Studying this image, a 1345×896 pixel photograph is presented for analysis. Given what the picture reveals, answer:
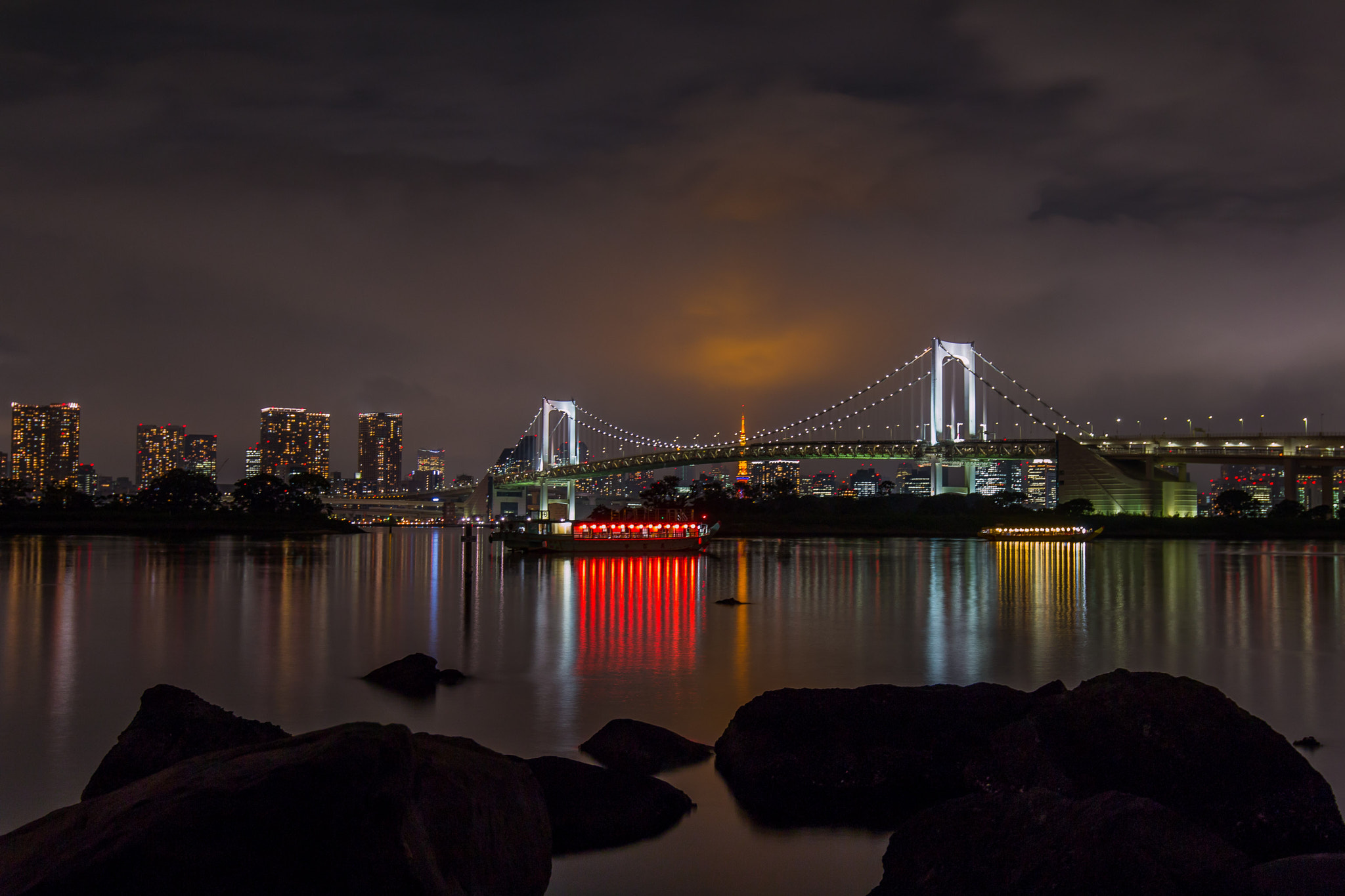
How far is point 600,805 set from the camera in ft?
18.5

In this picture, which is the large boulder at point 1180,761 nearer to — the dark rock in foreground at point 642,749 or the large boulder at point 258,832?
the dark rock in foreground at point 642,749

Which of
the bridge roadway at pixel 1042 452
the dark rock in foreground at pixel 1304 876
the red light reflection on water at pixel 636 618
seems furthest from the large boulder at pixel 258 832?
the bridge roadway at pixel 1042 452

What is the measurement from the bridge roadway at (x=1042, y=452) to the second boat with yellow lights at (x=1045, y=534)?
709 centimetres

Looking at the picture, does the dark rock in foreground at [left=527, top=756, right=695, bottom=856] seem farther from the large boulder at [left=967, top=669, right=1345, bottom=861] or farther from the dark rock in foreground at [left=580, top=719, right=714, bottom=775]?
the large boulder at [left=967, top=669, right=1345, bottom=861]

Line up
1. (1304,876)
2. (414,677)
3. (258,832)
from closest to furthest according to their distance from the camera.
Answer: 1. (258,832)
2. (1304,876)
3. (414,677)

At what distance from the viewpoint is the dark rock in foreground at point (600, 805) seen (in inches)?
215

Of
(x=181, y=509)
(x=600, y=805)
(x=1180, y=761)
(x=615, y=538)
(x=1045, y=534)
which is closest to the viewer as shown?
(x=1180, y=761)

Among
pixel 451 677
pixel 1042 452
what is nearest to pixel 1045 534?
pixel 1042 452

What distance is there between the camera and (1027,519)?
65438 mm

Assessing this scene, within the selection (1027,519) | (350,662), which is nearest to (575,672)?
(350,662)

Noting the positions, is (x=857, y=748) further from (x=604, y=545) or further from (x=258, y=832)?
(x=604, y=545)

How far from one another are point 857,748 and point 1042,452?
209 ft

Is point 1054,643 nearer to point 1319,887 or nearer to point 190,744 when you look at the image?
point 1319,887

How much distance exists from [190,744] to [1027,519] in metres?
65.2
